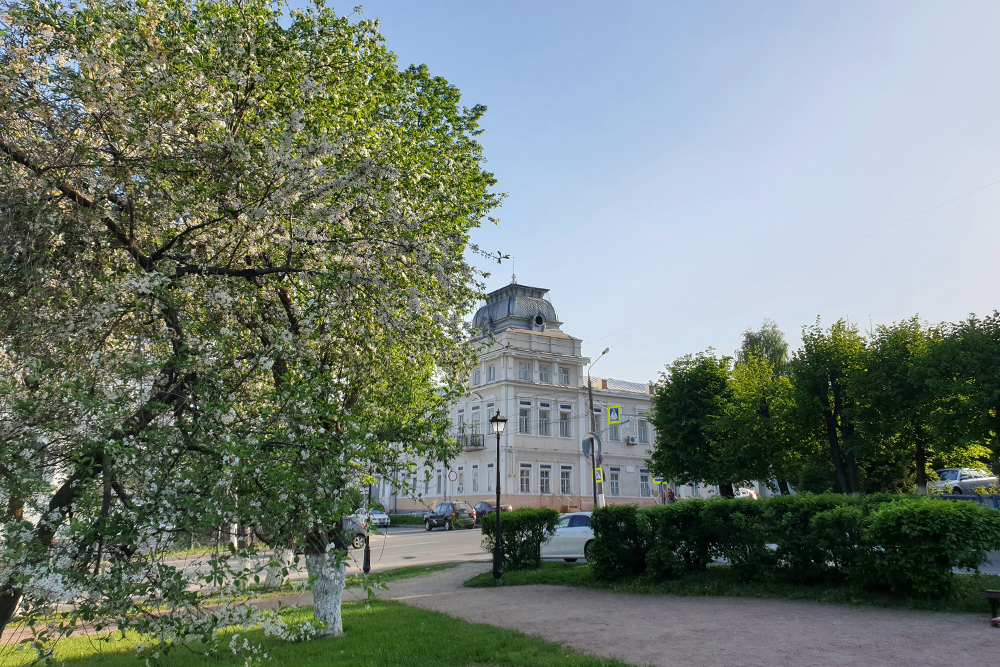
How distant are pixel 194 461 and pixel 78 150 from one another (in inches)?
125

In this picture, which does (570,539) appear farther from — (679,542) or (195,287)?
(195,287)

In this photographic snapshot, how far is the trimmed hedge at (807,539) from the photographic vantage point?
375 inches

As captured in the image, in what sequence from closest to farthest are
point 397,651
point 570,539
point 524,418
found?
point 397,651 < point 570,539 < point 524,418

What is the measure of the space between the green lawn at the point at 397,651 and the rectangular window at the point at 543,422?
36299 mm

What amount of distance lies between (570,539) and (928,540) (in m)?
11.4

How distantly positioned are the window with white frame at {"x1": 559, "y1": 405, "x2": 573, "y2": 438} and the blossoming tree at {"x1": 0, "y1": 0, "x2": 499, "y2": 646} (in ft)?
127

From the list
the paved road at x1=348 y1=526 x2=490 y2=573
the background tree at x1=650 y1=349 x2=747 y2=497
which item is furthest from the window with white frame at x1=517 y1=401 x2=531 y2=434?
the background tree at x1=650 y1=349 x2=747 y2=497

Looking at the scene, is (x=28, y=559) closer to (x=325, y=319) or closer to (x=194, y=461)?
(x=194, y=461)

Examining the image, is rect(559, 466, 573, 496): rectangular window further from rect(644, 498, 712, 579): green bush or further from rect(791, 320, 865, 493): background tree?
rect(644, 498, 712, 579): green bush

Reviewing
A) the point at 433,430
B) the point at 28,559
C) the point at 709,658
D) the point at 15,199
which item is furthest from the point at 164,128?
the point at 709,658

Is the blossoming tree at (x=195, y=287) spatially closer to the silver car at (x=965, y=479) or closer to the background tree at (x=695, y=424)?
the background tree at (x=695, y=424)

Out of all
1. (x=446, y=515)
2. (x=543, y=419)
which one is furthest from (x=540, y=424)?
(x=446, y=515)

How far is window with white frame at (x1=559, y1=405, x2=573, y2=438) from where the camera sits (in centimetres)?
4756

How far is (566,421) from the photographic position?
157ft
